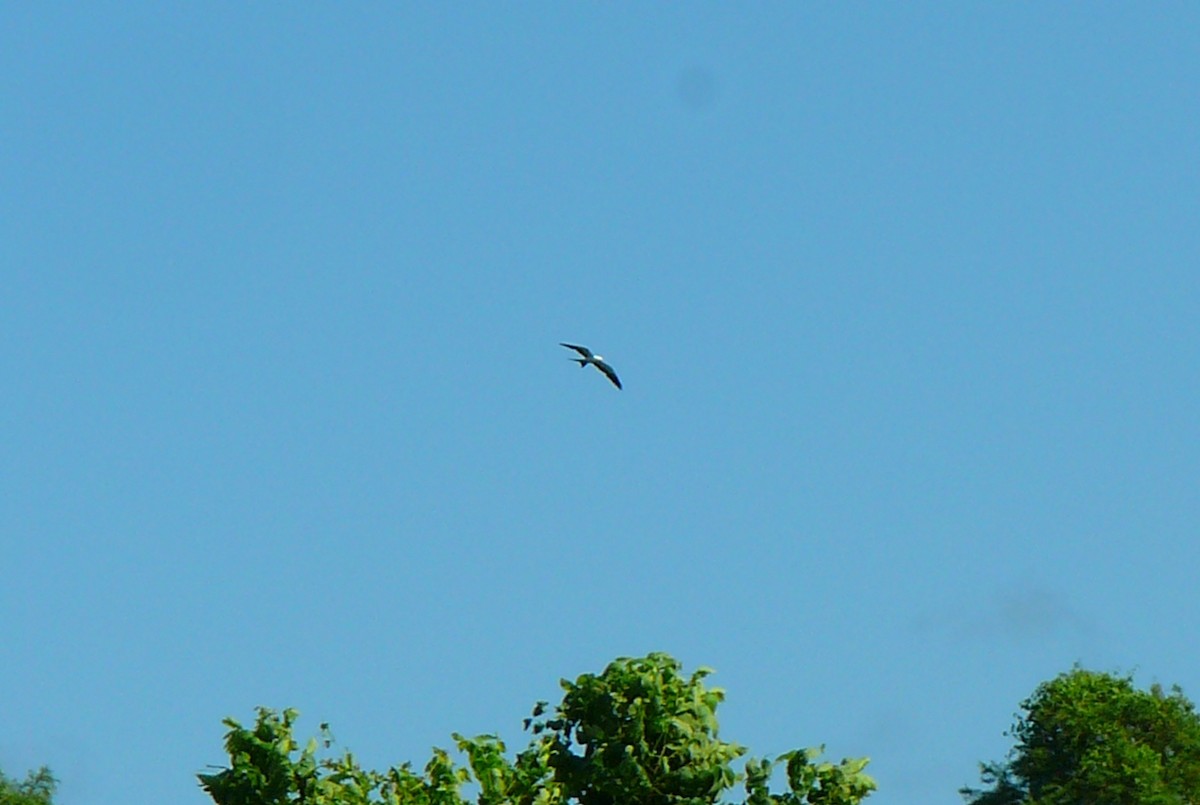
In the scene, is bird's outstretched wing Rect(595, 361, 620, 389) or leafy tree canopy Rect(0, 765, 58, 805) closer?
bird's outstretched wing Rect(595, 361, 620, 389)

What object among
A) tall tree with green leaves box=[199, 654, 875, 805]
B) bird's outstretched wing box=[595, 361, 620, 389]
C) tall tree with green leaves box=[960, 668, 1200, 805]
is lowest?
tall tree with green leaves box=[199, 654, 875, 805]

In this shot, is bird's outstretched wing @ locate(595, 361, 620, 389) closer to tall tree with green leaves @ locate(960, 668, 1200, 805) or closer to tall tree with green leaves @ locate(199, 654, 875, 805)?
tall tree with green leaves @ locate(199, 654, 875, 805)

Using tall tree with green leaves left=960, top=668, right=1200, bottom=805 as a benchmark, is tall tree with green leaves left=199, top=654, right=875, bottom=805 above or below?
below

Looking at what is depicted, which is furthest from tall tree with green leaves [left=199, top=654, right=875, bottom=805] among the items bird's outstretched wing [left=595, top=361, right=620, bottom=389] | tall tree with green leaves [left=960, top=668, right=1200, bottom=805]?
tall tree with green leaves [left=960, top=668, right=1200, bottom=805]

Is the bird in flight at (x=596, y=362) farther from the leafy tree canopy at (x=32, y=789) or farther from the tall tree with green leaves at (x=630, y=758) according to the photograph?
the leafy tree canopy at (x=32, y=789)

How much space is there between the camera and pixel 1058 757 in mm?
109312

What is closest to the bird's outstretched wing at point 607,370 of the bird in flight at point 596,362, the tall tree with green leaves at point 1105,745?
the bird in flight at point 596,362

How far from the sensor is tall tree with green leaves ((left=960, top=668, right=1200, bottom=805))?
10425 centimetres

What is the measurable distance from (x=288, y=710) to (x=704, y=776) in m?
5.86

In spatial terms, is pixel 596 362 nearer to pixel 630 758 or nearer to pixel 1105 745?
pixel 630 758

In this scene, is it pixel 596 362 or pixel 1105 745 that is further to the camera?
pixel 1105 745

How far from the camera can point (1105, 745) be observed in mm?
106438

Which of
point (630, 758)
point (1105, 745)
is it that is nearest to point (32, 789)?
point (1105, 745)

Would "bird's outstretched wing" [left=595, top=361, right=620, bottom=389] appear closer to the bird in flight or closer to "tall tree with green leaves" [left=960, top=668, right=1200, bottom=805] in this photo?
the bird in flight
